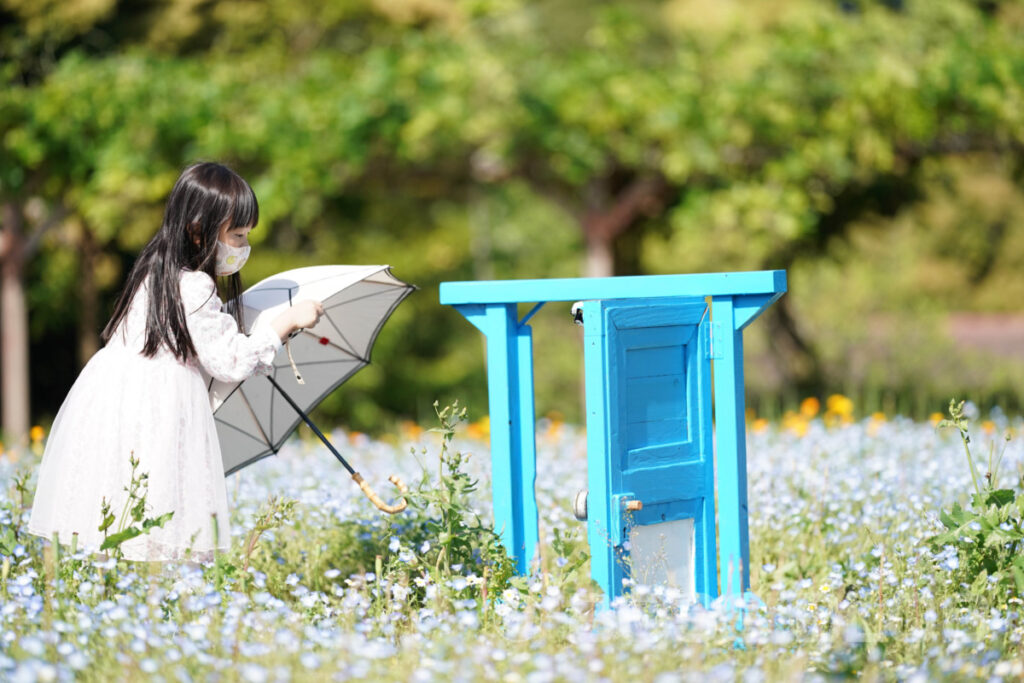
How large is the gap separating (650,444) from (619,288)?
1.33ft

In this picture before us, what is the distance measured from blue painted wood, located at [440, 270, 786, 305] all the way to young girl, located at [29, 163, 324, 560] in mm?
454

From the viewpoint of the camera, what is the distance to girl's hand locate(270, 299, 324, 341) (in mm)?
2678

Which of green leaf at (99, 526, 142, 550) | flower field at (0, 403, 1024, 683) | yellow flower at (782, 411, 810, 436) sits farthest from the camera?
yellow flower at (782, 411, 810, 436)

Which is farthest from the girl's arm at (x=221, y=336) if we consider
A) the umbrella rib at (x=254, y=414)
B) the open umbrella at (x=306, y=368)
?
the umbrella rib at (x=254, y=414)

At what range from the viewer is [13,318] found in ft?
23.7

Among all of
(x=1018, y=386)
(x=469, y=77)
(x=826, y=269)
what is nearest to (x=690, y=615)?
(x=469, y=77)

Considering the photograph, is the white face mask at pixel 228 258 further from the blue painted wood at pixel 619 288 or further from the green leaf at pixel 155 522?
the green leaf at pixel 155 522

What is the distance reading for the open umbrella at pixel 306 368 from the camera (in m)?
3.10

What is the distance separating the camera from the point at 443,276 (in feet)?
38.9

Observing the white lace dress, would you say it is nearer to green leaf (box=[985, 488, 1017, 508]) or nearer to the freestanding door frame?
the freestanding door frame

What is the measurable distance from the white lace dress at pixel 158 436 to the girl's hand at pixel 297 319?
0.04 meters

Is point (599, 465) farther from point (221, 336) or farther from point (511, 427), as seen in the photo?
point (221, 336)

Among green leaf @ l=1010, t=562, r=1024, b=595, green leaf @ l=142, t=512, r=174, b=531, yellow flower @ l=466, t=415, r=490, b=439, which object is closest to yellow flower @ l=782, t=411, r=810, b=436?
yellow flower @ l=466, t=415, r=490, b=439

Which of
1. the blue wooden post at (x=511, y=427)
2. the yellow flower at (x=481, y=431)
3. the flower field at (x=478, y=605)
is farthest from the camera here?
the yellow flower at (x=481, y=431)
